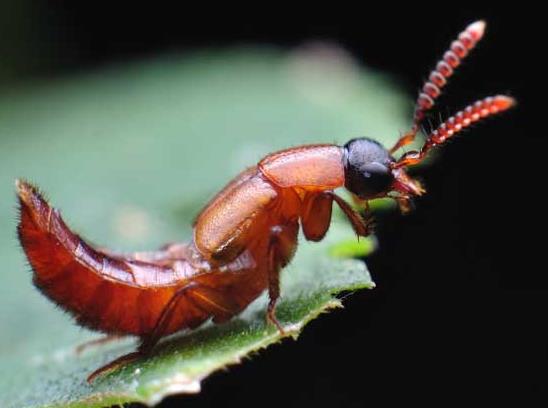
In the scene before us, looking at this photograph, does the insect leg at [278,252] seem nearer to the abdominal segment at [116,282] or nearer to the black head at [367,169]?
the abdominal segment at [116,282]

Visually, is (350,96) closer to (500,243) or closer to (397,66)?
(397,66)

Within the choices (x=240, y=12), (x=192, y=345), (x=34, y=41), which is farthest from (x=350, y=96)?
(x=192, y=345)

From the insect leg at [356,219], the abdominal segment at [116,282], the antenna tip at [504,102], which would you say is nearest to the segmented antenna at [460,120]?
the antenna tip at [504,102]

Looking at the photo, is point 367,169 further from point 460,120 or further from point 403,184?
point 460,120

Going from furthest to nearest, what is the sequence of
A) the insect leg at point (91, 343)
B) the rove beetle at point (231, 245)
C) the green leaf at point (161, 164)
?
the insect leg at point (91, 343)
the rove beetle at point (231, 245)
the green leaf at point (161, 164)

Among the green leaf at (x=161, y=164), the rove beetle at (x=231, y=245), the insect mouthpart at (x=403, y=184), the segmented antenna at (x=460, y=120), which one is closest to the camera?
the green leaf at (x=161, y=164)

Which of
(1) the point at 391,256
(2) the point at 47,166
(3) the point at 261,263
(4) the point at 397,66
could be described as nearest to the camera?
(3) the point at 261,263

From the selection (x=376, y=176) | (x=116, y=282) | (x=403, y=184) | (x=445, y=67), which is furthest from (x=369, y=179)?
(x=116, y=282)

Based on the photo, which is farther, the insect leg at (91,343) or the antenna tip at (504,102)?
the insect leg at (91,343)
